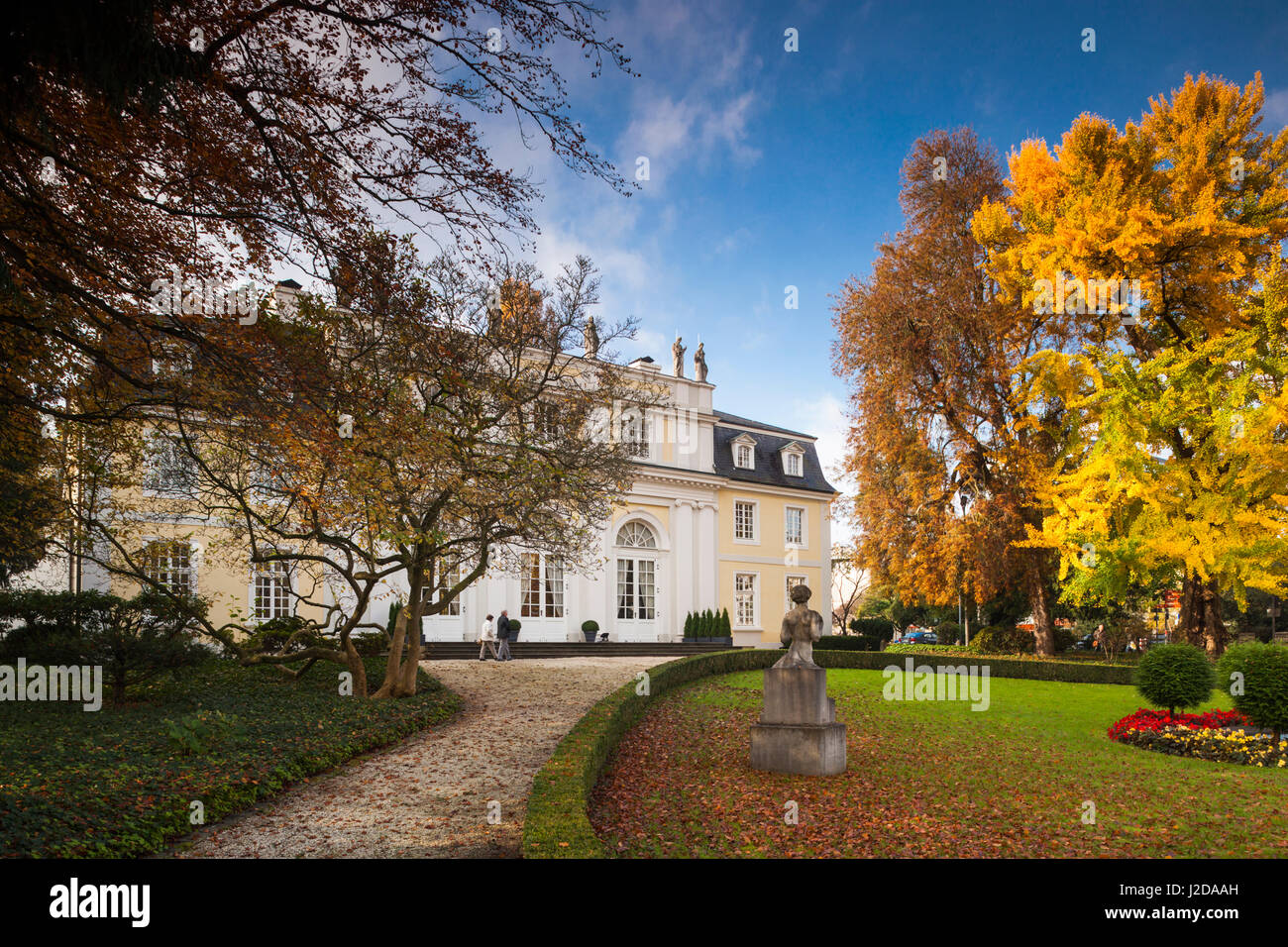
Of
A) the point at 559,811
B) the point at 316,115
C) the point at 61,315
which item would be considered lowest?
the point at 559,811

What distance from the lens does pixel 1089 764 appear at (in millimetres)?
10008

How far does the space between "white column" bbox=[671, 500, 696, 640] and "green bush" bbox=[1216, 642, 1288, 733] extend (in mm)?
20611

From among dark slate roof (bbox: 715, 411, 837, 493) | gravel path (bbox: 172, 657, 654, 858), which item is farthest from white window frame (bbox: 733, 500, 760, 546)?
gravel path (bbox: 172, 657, 654, 858)

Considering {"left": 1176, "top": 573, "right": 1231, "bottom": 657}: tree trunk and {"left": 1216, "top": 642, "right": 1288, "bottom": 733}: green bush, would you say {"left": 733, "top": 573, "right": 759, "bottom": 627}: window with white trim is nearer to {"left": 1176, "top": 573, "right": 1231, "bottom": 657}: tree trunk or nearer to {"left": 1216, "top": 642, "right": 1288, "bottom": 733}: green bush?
{"left": 1176, "top": 573, "right": 1231, "bottom": 657}: tree trunk

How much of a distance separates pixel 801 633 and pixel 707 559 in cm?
2183

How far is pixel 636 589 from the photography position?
2975 centimetres

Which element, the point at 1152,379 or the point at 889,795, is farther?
the point at 1152,379

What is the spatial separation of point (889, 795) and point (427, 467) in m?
7.28

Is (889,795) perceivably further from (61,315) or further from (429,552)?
(61,315)

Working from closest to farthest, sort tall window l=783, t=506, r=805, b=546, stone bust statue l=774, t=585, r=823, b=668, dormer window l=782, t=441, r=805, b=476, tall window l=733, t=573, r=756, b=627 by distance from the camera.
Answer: stone bust statue l=774, t=585, r=823, b=668 < tall window l=733, t=573, r=756, b=627 < tall window l=783, t=506, r=805, b=546 < dormer window l=782, t=441, r=805, b=476

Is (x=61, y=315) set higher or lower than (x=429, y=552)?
higher

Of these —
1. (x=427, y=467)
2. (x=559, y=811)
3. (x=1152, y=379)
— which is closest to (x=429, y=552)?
(x=427, y=467)

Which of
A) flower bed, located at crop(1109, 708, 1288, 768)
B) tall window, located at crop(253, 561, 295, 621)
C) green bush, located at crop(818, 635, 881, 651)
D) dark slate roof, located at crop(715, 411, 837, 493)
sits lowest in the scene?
green bush, located at crop(818, 635, 881, 651)

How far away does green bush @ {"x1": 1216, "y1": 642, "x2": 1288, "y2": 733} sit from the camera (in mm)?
10477
